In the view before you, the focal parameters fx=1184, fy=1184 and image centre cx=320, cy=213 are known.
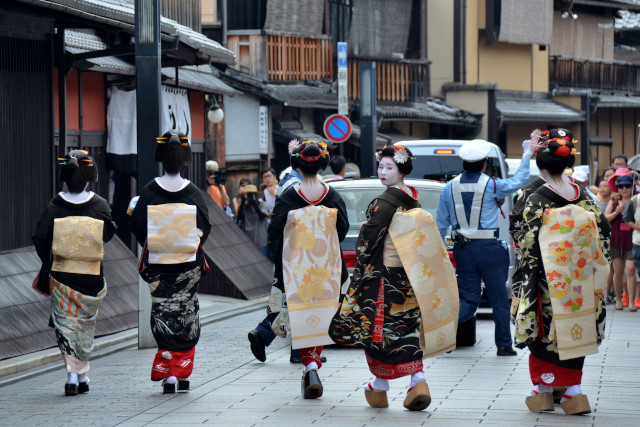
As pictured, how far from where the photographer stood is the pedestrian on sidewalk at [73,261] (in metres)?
9.10

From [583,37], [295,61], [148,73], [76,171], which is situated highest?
[583,37]

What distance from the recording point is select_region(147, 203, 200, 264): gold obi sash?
29.7 feet

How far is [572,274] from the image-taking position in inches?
307

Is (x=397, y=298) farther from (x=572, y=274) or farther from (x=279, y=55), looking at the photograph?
(x=279, y=55)

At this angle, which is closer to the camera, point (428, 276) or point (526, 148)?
point (428, 276)

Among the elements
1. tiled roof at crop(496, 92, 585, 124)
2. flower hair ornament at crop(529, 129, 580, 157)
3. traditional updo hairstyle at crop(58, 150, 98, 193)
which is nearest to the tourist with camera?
traditional updo hairstyle at crop(58, 150, 98, 193)

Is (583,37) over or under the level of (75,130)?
over

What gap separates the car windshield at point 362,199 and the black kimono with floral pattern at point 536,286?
4583mm

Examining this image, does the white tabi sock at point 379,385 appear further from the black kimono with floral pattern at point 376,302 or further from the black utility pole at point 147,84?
the black utility pole at point 147,84

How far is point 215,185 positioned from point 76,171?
952 cm

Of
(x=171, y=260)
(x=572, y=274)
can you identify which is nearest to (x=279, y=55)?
(x=171, y=260)

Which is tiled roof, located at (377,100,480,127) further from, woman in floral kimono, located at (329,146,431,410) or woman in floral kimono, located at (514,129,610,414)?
woman in floral kimono, located at (514,129,610,414)

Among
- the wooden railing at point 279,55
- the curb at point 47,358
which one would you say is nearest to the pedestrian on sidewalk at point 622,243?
the curb at point 47,358

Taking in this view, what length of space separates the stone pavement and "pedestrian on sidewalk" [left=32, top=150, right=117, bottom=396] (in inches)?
18.0
